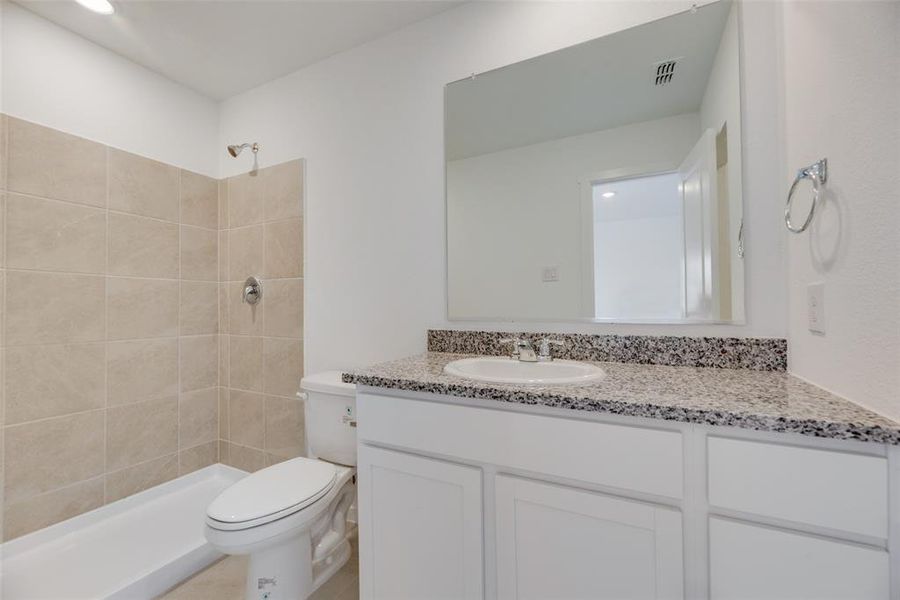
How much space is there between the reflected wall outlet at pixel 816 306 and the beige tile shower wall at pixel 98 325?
2.68 metres

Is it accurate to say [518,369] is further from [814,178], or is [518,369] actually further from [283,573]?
[283,573]

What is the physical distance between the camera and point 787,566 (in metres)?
0.70

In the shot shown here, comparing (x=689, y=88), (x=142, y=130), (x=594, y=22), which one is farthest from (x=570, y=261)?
(x=142, y=130)

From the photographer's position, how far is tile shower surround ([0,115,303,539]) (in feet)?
5.05

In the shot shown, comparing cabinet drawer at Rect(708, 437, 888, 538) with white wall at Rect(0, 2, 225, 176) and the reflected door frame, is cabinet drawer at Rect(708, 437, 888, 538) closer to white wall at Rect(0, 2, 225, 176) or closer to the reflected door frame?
the reflected door frame

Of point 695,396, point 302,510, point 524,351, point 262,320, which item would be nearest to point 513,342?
point 524,351

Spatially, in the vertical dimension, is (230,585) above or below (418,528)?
below

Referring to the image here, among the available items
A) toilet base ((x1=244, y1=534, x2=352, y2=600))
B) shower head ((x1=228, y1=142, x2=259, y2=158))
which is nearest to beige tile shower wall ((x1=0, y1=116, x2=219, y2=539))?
shower head ((x1=228, y1=142, x2=259, y2=158))

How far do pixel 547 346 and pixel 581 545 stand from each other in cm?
62

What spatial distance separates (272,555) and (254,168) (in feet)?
6.33

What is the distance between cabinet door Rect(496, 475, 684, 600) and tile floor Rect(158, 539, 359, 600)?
34.6 inches

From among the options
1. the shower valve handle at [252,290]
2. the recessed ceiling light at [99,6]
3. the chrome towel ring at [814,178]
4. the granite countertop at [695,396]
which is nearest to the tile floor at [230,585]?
the granite countertop at [695,396]

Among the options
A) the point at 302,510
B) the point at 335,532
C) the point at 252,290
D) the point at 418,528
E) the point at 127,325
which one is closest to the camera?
the point at 418,528

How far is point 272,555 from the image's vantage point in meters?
1.32
